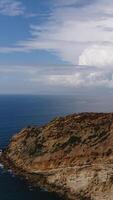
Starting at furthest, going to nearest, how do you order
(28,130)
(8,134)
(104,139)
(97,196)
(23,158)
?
1. (8,134)
2. (28,130)
3. (23,158)
4. (104,139)
5. (97,196)

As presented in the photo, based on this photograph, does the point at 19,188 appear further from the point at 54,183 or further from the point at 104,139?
the point at 104,139

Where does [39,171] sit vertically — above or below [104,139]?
below

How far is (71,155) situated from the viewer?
108 m

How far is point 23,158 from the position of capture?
11875 centimetres

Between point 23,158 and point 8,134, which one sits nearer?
point 23,158

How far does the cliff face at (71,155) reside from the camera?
96.7m

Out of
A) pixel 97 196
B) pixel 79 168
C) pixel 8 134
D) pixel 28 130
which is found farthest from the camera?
pixel 8 134

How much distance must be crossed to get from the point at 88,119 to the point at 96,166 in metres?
23.3

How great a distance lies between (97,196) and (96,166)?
308 inches

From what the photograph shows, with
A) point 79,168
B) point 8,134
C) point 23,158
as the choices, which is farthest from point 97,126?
point 8,134

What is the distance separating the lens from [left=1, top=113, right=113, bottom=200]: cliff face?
317ft

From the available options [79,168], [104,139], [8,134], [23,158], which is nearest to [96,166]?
[79,168]

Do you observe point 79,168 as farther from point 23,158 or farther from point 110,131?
point 23,158

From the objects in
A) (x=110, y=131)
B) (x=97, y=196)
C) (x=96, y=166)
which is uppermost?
(x=110, y=131)
